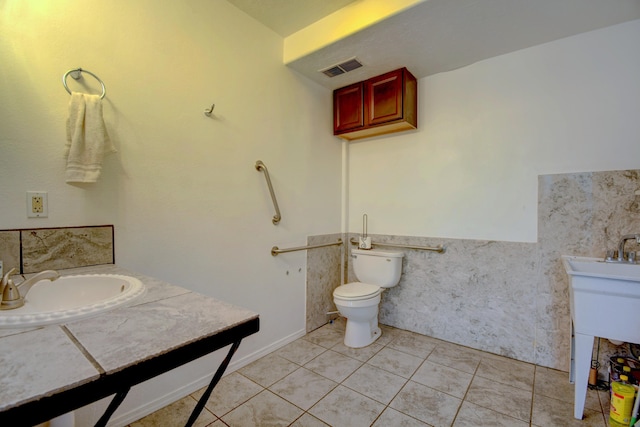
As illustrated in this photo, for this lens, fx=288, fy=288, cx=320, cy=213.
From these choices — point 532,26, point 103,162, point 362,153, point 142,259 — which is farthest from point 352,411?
point 532,26

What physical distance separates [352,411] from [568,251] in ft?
5.63

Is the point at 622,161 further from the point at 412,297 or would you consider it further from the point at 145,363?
the point at 145,363

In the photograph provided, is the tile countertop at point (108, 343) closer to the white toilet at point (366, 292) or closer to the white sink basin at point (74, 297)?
the white sink basin at point (74, 297)

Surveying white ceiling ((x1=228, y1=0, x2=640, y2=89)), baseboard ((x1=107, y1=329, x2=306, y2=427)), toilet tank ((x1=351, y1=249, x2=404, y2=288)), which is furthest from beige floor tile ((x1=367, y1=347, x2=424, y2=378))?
white ceiling ((x1=228, y1=0, x2=640, y2=89))

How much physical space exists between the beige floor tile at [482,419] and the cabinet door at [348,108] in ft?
6.95

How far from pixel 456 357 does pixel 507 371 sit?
0.32 meters

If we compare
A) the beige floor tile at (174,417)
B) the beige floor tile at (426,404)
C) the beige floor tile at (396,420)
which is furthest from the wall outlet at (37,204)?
the beige floor tile at (426,404)

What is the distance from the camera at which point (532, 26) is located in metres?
1.79

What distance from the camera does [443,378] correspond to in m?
1.86

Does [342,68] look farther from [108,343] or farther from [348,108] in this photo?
[108,343]

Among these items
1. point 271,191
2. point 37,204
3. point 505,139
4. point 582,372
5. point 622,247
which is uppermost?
point 505,139

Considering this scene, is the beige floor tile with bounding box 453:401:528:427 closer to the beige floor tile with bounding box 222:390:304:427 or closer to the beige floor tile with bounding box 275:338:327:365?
the beige floor tile with bounding box 222:390:304:427

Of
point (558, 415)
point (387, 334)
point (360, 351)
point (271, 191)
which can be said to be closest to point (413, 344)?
point (387, 334)

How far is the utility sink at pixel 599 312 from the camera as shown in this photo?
1.37m
